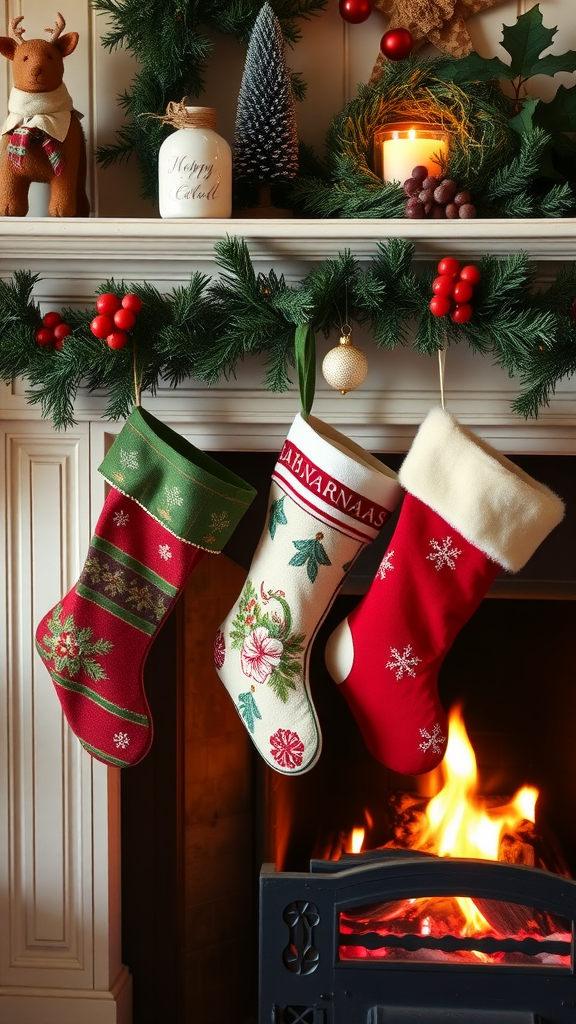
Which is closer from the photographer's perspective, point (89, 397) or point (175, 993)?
point (89, 397)

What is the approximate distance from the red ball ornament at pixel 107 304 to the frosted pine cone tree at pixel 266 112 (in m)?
0.30

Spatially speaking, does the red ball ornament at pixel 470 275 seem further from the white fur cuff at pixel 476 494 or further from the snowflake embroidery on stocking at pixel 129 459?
the snowflake embroidery on stocking at pixel 129 459

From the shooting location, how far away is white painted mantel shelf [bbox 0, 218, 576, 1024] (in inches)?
57.0

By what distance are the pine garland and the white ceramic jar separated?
114 millimetres

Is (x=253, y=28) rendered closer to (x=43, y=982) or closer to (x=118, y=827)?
(x=118, y=827)

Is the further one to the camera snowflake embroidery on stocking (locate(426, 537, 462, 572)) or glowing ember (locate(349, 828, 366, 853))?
glowing ember (locate(349, 828, 366, 853))

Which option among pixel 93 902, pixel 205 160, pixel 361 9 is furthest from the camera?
pixel 93 902

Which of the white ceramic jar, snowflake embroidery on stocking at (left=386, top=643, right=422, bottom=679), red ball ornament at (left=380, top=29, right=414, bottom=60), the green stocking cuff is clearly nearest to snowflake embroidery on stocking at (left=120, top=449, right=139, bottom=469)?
the green stocking cuff

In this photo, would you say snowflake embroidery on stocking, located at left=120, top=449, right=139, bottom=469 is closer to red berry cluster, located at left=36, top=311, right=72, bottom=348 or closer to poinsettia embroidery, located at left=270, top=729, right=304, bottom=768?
red berry cluster, located at left=36, top=311, right=72, bottom=348

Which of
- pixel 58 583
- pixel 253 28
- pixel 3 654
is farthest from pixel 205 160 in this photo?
pixel 3 654

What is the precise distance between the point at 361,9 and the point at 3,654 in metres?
1.17

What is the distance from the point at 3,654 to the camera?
5.06 feet

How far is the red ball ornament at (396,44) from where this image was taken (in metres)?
1.43

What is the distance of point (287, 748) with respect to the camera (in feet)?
4.51
